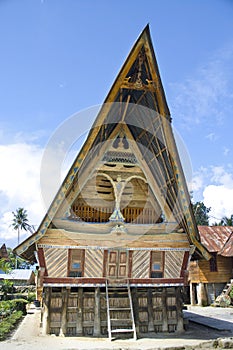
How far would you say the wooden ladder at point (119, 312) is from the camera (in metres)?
12.2

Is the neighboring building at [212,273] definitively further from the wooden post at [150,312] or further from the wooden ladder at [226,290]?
the wooden post at [150,312]

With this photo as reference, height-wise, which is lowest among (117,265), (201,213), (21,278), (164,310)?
(21,278)

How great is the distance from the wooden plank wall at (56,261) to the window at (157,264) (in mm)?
3377

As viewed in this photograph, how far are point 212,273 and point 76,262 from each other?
70.4ft

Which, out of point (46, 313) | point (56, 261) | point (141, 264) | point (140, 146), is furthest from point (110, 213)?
point (46, 313)

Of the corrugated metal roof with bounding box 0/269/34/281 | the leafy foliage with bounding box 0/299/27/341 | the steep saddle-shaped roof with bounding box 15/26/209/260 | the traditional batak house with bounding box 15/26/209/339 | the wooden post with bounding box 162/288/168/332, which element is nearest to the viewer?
the steep saddle-shaped roof with bounding box 15/26/209/260

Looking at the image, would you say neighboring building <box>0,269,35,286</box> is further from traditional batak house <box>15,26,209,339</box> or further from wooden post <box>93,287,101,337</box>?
wooden post <box>93,287,101,337</box>

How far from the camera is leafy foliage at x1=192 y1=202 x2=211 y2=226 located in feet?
215

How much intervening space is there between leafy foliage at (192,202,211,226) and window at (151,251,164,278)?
5214 cm

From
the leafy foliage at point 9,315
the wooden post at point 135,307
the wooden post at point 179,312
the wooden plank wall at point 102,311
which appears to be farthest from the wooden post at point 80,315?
the wooden post at point 179,312

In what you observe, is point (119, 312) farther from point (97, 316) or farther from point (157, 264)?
point (157, 264)

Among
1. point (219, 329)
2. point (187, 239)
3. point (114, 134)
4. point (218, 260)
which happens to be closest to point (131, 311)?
point (187, 239)

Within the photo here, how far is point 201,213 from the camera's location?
69.4 meters

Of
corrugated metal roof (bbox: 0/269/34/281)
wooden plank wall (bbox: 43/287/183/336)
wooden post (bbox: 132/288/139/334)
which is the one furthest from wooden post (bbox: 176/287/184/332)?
corrugated metal roof (bbox: 0/269/34/281)
